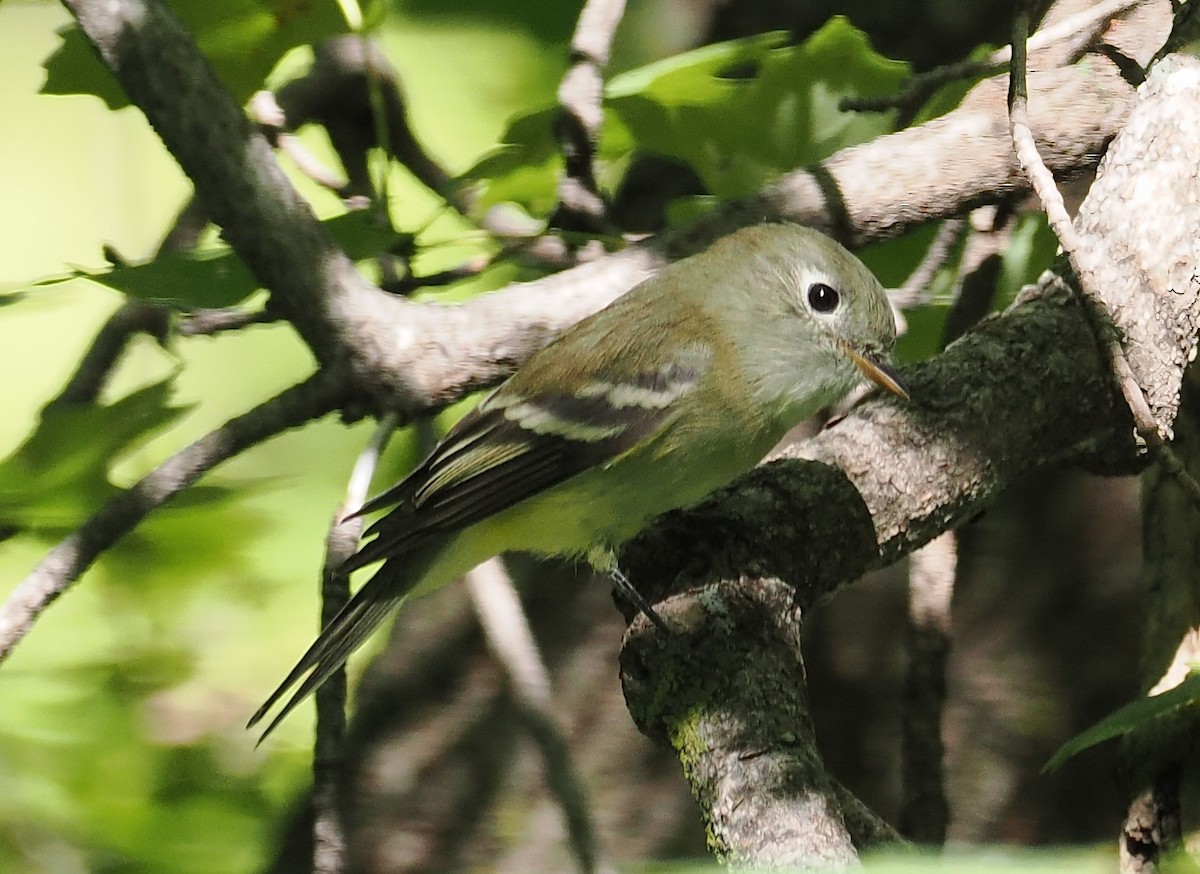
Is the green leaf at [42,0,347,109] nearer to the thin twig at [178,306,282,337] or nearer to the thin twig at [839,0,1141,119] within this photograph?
the thin twig at [178,306,282,337]

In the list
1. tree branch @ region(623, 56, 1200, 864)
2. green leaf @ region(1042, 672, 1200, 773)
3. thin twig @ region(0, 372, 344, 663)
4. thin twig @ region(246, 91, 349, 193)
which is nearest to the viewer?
green leaf @ region(1042, 672, 1200, 773)

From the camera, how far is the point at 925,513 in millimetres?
1850

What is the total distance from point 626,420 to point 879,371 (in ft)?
1.49

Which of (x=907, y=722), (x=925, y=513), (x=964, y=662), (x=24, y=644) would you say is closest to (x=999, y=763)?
(x=964, y=662)

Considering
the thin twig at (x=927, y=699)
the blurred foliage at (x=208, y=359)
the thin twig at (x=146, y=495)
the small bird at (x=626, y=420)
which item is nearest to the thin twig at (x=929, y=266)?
the blurred foliage at (x=208, y=359)

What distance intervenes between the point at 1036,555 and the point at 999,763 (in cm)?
54

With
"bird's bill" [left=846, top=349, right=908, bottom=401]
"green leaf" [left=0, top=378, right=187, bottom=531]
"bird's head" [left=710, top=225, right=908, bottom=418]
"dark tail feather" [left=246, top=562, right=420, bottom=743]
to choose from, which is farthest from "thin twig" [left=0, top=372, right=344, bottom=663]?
"bird's bill" [left=846, top=349, right=908, bottom=401]

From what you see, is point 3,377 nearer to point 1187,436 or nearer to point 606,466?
point 606,466

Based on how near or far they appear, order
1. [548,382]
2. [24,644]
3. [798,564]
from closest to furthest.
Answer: [798,564] → [548,382] → [24,644]

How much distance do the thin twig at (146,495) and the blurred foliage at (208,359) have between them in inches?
3.4

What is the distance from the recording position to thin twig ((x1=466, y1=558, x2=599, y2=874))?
7.14ft

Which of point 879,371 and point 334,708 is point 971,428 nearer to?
point 879,371

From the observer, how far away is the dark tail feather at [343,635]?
2.02 m

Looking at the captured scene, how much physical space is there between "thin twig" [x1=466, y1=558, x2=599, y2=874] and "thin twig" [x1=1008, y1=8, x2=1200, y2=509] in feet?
3.77
